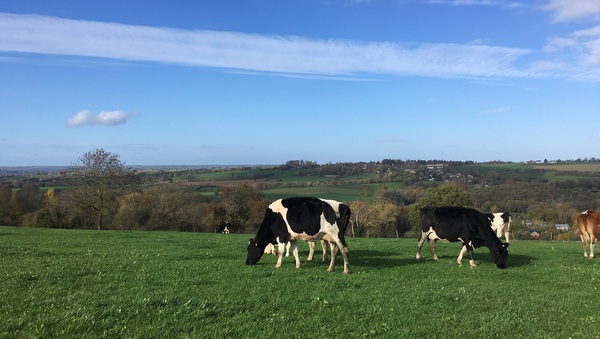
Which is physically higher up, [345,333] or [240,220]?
[345,333]

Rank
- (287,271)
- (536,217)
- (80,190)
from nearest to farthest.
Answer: (287,271)
(80,190)
(536,217)

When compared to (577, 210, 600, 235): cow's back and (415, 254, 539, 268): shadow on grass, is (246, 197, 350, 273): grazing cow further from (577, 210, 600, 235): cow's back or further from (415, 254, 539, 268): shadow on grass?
(577, 210, 600, 235): cow's back

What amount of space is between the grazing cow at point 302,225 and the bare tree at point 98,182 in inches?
1328

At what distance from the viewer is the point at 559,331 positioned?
8445 millimetres

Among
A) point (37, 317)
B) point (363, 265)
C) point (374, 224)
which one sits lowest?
point (374, 224)

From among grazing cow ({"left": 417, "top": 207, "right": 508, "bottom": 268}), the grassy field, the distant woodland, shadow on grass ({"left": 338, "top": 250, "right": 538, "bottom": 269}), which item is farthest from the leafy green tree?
the grassy field

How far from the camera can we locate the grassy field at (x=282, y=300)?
774cm

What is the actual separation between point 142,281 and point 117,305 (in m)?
2.66

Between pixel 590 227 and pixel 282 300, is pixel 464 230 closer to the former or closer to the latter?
pixel 590 227

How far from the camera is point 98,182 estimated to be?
4400 centimetres

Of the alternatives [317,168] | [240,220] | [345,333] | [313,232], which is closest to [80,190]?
[240,220]

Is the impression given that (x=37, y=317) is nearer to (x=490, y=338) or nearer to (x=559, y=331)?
(x=490, y=338)

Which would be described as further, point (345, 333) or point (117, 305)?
point (117, 305)

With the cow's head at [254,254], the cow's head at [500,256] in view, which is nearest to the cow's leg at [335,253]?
the cow's head at [254,254]
